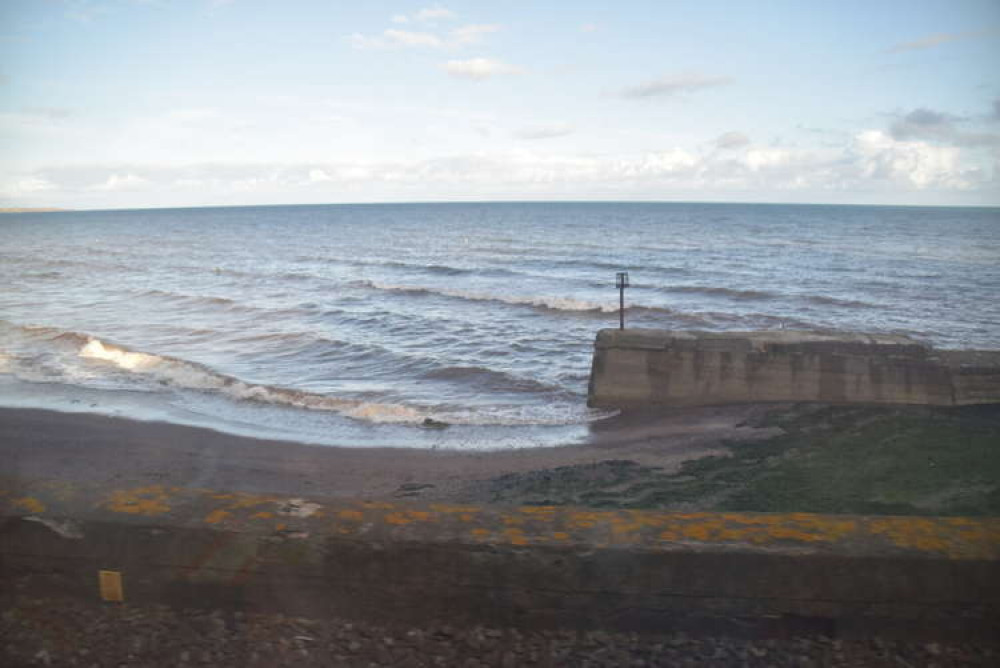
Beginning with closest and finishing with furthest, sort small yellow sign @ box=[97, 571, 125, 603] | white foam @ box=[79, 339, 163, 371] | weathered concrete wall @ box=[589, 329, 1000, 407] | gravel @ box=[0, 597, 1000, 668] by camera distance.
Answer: gravel @ box=[0, 597, 1000, 668], small yellow sign @ box=[97, 571, 125, 603], weathered concrete wall @ box=[589, 329, 1000, 407], white foam @ box=[79, 339, 163, 371]

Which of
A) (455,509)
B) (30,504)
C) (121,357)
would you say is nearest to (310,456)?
(30,504)

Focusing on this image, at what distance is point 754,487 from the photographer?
7.18 meters

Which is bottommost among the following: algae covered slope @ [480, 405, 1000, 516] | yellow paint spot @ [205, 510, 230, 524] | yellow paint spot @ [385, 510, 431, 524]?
algae covered slope @ [480, 405, 1000, 516]

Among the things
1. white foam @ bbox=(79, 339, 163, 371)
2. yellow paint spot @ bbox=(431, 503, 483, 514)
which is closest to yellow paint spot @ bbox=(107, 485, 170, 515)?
yellow paint spot @ bbox=(431, 503, 483, 514)

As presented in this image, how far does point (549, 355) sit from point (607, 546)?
48.6 ft

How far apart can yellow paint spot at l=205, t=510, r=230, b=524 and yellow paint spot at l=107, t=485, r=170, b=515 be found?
19 cm

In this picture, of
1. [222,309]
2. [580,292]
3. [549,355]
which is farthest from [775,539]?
[580,292]

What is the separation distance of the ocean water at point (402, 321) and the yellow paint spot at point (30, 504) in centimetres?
769

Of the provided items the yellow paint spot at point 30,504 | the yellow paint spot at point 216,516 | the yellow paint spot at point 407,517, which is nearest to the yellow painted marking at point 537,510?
the yellow paint spot at point 407,517

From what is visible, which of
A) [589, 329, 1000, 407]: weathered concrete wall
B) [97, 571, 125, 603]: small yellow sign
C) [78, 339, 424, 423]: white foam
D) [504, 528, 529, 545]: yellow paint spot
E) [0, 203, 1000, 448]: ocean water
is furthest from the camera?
[0, 203, 1000, 448]: ocean water

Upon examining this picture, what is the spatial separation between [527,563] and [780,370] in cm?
920

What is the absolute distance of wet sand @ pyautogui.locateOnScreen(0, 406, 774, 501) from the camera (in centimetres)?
855

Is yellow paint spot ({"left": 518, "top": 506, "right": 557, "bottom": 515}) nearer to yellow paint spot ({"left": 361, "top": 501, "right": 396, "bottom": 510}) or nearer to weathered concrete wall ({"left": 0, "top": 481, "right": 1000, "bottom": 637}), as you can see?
weathered concrete wall ({"left": 0, "top": 481, "right": 1000, "bottom": 637})

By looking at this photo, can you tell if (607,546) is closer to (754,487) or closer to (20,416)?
(754,487)
